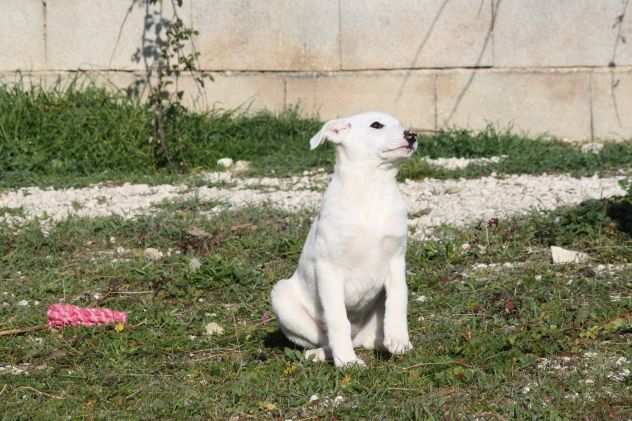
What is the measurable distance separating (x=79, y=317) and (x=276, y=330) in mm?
931

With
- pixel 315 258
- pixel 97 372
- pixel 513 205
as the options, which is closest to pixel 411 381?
pixel 315 258

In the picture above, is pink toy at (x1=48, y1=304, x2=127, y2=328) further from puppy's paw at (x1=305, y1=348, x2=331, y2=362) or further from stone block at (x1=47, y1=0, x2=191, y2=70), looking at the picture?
stone block at (x1=47, y1=0, x2=191, y2=70)

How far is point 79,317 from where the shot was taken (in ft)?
16.7

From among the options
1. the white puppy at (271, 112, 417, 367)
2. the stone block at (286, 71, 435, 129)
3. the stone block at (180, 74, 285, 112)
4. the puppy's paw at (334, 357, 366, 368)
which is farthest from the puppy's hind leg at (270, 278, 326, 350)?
the stone block at (180, 74, 285, 112)

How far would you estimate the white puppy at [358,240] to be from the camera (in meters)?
4.25

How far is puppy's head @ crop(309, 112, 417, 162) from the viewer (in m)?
4.25

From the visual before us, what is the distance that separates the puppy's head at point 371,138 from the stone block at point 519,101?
516cm

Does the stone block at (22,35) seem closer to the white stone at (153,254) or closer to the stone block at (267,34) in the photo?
the stone block at (267,34)

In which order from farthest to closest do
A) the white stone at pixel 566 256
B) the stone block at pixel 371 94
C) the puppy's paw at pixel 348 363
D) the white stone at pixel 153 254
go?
1. the stone block at pixel 371 94
2. the white stone at pixel 153 254
3. the white stone at pixel 566 256
4. the puppy's paw at pixel 348 363

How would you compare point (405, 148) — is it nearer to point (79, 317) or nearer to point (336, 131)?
point (336, 131)

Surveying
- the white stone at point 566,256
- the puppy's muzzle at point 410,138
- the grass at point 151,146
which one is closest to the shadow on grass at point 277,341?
the puppy's muzzle at point 410,138

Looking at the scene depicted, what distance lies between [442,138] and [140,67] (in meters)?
2.81

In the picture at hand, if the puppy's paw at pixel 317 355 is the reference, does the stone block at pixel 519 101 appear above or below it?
above

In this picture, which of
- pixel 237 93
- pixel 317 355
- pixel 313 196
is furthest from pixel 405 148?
pixel 237 93
